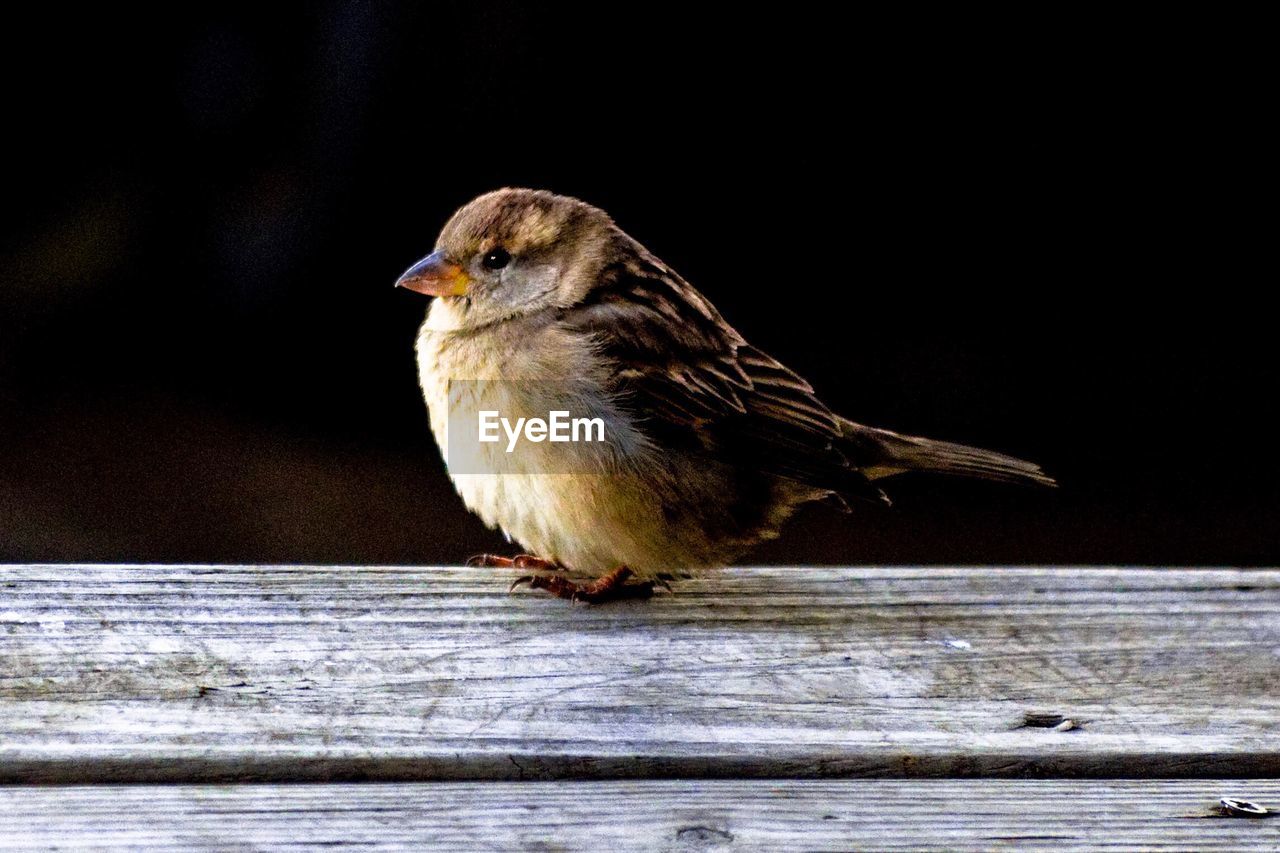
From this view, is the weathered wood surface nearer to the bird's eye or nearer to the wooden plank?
the wooden plank

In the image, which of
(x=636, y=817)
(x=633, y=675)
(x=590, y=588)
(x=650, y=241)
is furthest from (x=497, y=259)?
(x=636, y=817)

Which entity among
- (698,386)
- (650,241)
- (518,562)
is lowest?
(518,562)

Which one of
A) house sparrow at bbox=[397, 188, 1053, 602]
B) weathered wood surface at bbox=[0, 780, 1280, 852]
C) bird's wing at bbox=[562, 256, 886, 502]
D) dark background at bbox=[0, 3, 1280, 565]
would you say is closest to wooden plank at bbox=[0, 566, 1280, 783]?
weathered wood surface at bbox=[0, 780, 1280, 852]

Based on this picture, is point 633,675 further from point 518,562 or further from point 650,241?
point 650,241

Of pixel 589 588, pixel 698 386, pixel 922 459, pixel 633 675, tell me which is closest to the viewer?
pixel 633 675

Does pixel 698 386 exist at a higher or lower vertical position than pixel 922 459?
higher

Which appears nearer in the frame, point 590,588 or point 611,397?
point 590,588

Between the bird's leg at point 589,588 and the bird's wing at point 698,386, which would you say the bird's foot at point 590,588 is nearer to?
the bird's leg at point 589,588
